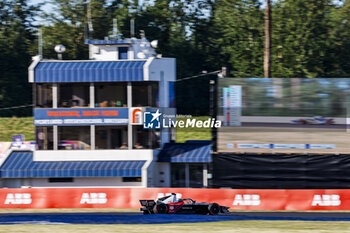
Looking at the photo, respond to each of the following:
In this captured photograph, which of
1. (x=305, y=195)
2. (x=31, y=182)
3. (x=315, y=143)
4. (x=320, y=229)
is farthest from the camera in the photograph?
(x=31, y=182)

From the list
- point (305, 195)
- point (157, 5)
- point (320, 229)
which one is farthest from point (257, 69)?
point (320, 229)

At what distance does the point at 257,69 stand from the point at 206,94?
6.59 m

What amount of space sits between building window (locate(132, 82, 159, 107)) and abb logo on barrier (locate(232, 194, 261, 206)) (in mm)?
11893

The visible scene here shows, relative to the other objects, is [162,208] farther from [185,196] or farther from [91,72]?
[91,72]

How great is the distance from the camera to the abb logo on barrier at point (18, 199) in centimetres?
3022

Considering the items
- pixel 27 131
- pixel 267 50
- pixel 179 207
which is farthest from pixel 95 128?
pixel 27 131

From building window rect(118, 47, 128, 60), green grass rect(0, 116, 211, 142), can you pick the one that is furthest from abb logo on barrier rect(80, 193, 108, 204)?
green grass rect(0, 116, 211, 142)

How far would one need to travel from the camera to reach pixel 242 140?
110 ft

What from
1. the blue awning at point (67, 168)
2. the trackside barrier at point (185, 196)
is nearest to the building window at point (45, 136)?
the blue awning at point (67, 168)

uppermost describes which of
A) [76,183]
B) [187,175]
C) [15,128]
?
[15,128]

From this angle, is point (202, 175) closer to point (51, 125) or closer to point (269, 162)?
point (269, 162)

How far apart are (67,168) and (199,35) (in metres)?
35.8

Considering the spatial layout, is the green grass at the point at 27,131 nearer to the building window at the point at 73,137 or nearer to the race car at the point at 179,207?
the building window at the point at 73,137

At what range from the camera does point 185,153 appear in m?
39.7
